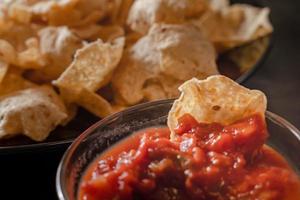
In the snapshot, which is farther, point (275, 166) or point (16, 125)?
point (16, 125)

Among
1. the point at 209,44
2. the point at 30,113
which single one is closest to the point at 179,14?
the point at 209,44

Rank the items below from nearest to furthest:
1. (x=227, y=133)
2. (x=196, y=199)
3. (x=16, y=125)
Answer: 1. (x=196, y=199)
2. (x=227, y=133)
3. (x=16, y=125)

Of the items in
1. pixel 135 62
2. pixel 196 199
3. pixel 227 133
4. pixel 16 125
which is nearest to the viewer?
pixel 196 199

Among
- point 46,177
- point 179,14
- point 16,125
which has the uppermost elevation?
point 179,14

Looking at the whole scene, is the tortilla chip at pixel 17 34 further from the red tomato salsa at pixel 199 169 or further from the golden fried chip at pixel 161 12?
the red tomato salsa at pixel 199 169

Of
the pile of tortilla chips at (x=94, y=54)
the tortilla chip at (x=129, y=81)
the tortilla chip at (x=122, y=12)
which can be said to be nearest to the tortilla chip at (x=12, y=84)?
the pile of tortilla chips at (x=94, y=54)

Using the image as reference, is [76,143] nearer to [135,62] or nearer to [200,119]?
[200,119]
